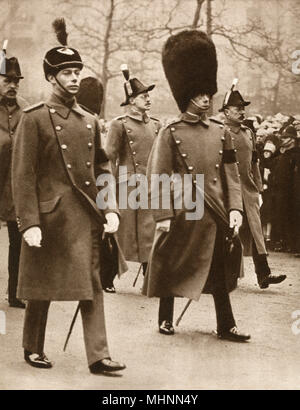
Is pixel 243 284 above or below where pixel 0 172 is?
below

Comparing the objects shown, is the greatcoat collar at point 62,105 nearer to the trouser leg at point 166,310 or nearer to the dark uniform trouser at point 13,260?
the trouser leg at point 166,310

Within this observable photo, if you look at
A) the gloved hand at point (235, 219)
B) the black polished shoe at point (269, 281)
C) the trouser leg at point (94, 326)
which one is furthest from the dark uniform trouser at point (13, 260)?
the black polished shoe at point (269, 281)

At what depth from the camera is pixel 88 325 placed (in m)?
6.65

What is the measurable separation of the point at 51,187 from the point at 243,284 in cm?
437

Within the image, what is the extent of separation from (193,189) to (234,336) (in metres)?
1.13

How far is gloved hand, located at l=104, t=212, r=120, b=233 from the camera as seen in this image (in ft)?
22.1

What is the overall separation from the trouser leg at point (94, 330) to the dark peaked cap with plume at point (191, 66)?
194 cm

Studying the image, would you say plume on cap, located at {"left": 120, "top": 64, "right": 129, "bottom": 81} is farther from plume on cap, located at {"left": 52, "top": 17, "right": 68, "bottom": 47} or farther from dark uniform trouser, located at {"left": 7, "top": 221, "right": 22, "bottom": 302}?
plume on cap, located at {"left": 52, "top": 17, "right": 68, "bottom": 47}

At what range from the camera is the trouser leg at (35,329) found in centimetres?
679

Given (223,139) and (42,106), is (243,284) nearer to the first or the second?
(223,139)

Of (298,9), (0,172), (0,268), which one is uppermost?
(298,9)

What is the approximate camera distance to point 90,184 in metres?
6.77

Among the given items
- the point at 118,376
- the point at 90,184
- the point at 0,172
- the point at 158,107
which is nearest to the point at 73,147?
the point at 90,184

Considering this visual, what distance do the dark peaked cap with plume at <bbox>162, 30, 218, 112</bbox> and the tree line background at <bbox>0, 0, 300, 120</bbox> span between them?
5.34 feet
